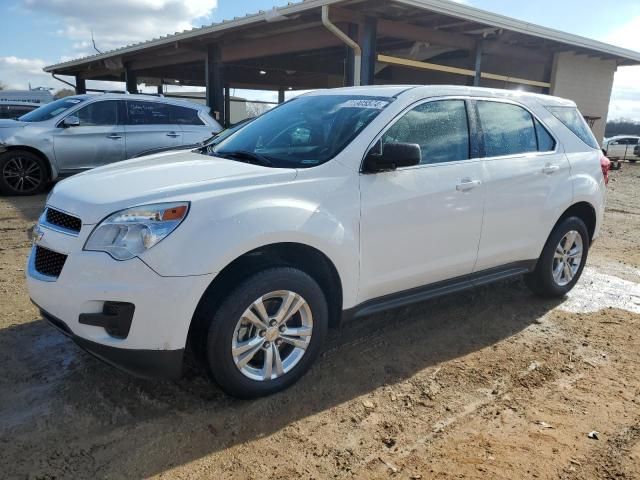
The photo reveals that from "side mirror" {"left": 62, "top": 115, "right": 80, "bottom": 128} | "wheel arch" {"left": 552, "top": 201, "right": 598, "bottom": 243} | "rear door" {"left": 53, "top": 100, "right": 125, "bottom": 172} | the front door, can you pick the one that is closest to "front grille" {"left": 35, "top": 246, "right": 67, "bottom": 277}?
the front door

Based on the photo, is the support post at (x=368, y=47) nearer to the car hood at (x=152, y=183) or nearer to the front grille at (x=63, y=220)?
the car hood at (x=152, y=183)

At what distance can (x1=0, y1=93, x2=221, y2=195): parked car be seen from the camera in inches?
342

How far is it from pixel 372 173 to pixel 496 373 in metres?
1.55

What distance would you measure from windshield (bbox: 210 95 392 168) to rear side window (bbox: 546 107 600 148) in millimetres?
2021

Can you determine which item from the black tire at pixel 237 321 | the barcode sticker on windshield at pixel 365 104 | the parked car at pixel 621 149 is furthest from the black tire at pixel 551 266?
the parked car at pixel 621 149

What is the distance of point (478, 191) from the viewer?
12.5 feet

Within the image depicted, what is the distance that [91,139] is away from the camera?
Result: 899 cm

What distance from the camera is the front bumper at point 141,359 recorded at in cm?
262

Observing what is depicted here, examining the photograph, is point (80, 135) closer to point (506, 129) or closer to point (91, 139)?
point (91, 139)

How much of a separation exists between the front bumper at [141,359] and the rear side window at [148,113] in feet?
24.3

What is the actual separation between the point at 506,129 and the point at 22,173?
26.0 ft

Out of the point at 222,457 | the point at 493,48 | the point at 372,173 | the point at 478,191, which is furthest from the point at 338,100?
the point at 493,48

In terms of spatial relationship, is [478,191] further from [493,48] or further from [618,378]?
[493,48]

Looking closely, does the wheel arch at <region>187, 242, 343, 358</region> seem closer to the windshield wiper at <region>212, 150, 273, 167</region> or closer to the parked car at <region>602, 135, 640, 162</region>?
the windshield wiper at <region>212, 150, 273, 167</region>
